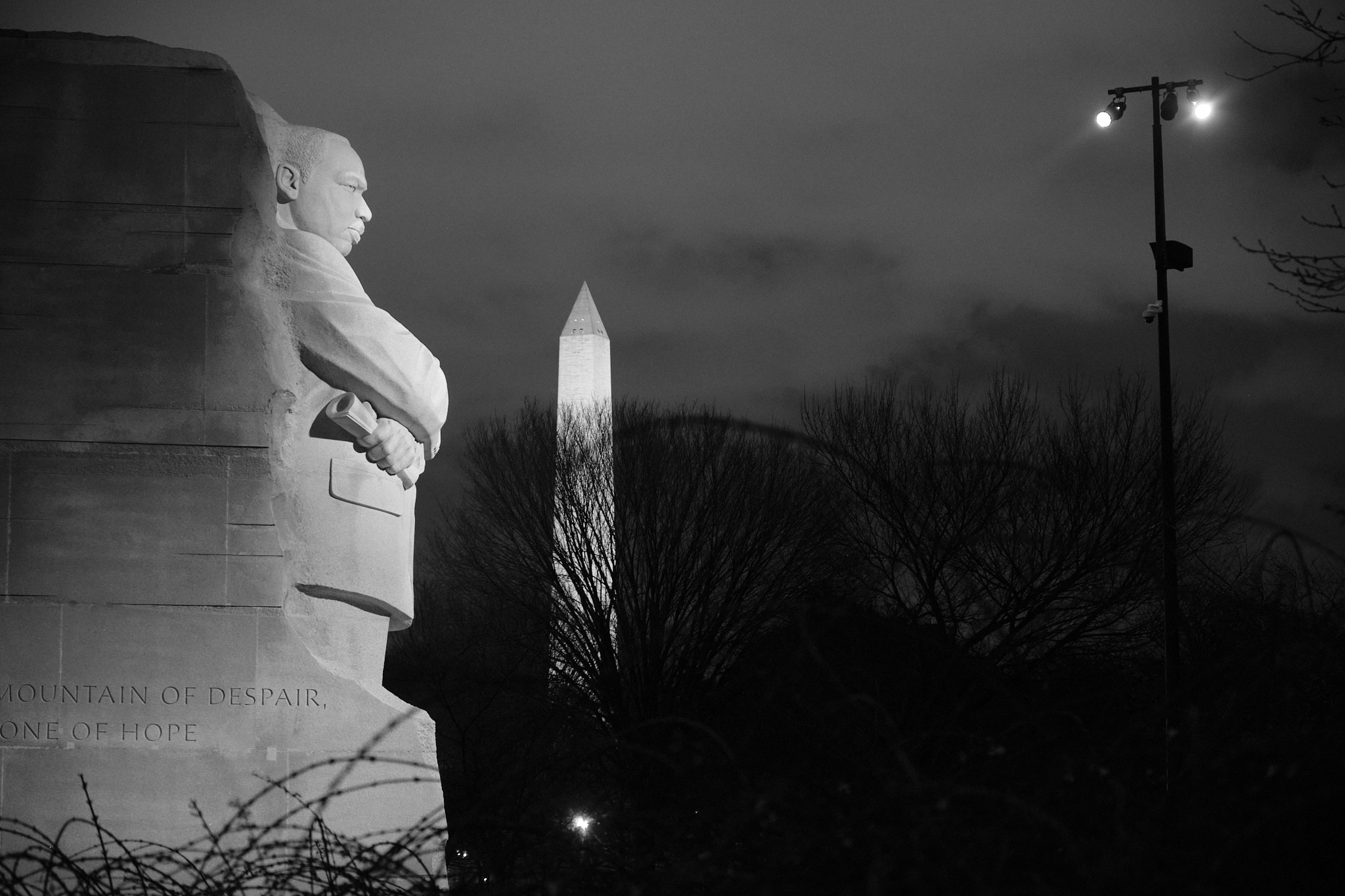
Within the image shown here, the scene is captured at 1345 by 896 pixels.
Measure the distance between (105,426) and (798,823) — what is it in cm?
524

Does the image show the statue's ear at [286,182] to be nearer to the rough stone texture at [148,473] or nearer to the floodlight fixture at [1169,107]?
the rough stone texture at [148,473]

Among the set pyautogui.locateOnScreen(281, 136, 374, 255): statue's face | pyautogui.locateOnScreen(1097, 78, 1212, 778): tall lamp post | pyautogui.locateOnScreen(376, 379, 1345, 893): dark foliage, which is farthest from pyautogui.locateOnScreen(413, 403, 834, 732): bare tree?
pyautogui.locateOnScreen(281, 136, 374, 255): statue's face

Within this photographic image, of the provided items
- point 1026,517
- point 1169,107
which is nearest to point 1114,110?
point 1169,107

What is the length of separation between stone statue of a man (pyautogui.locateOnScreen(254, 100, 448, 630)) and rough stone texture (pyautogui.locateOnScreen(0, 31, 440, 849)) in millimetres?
101

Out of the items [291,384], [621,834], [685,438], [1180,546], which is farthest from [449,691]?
[621,834]

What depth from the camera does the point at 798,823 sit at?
14.0ft

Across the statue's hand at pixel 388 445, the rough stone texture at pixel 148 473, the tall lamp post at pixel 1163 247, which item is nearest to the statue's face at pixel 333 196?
the rough stone texture at pixel 148 473

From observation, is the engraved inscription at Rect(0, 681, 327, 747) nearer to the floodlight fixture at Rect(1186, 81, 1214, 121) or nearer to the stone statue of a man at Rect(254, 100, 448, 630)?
the stone statue of a man at Rect(254, 100, 448, 630)

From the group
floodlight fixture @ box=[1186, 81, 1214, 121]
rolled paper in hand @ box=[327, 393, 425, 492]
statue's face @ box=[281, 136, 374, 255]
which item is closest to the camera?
rolled paper in hand @ box=[327, 393, 425, 492]

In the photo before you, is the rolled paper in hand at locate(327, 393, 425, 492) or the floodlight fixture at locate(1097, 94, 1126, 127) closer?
the rolled paper in hand at locate(327, 393, 425, 492)

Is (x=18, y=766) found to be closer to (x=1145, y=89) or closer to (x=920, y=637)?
(x=920, y=637)

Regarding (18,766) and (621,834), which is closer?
(621,834)

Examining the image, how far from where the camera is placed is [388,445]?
28.6 feet

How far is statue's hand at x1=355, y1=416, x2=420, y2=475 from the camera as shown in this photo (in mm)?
8664
